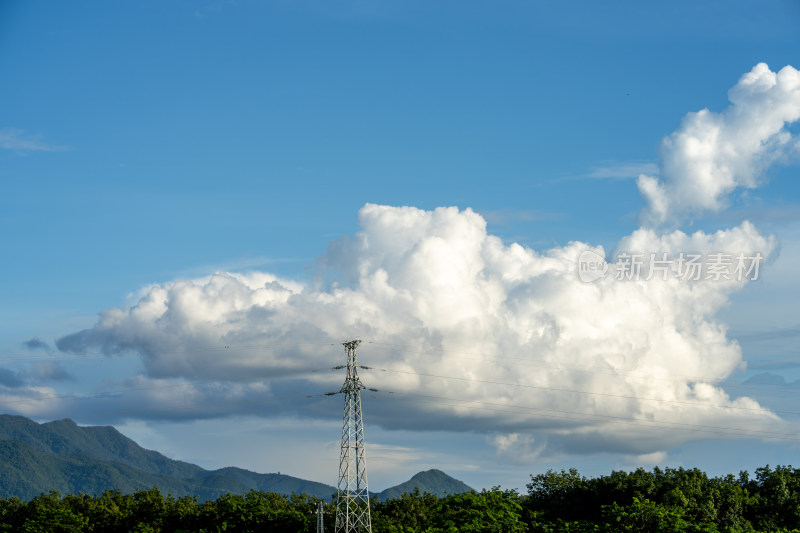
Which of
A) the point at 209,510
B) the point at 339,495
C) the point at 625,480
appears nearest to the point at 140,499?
the point at 209,510

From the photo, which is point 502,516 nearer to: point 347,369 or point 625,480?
point 625,480

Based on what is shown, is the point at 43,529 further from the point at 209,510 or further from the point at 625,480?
the point at 625,480

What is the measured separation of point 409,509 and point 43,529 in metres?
36.4

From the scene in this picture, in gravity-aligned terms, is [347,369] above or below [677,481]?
above

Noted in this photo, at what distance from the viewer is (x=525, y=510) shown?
86.8 meters

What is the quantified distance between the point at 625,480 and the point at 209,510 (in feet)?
133

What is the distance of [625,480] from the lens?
8425 centimetres

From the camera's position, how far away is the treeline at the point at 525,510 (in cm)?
7450

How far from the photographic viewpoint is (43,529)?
8938 centimetres

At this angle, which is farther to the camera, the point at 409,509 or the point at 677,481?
the point at 409,509

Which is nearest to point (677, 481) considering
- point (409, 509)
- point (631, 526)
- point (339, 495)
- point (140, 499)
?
point (631, 526)

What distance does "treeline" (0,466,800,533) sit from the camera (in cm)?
7450

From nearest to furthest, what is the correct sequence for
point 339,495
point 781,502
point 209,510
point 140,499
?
point 339,495, point 781,502, point 209,510, point 140,499

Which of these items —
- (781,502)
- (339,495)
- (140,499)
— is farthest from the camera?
(140,499)
